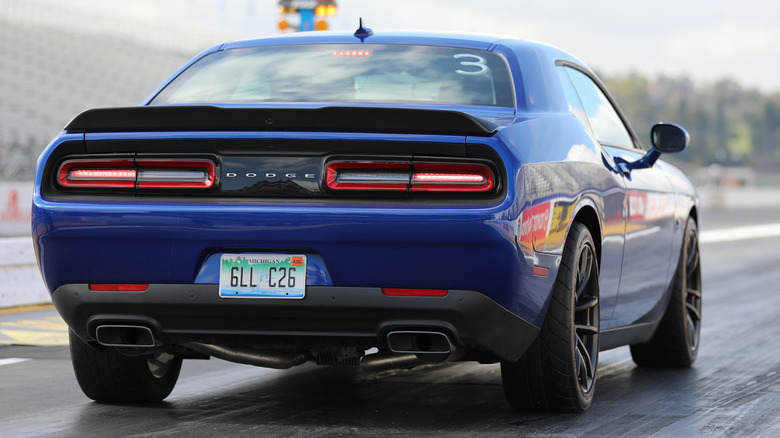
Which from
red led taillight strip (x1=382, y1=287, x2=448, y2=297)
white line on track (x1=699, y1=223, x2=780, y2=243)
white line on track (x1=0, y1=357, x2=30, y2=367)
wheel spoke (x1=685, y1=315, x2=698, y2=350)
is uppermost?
red led taillight strip (x1=382, y1=287, x2=448, y2=297)

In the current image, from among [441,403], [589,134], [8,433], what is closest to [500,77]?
[589,134]

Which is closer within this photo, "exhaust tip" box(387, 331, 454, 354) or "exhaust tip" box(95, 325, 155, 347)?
"exhaust tip" box(387, 331, 454, 354)

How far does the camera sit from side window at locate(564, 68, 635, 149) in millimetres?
6188

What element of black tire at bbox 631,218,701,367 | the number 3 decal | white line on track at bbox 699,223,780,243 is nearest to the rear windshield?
the number 3 decal

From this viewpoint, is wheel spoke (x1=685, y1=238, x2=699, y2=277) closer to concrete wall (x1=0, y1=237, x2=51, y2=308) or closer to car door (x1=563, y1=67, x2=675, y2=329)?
car door (x1=563, y1=67, x2=675, y2=329)

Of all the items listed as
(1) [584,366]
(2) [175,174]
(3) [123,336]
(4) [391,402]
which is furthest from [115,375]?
(1) [584,366]

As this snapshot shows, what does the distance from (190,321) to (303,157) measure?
0.73 meters

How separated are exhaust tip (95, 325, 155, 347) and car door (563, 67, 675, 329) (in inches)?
86.0

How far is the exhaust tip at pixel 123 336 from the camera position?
487cm

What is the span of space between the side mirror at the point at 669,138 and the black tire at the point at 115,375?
9.18 ft

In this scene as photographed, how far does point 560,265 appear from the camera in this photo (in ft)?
17.0

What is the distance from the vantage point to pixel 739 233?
28.4 m

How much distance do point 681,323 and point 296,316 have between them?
11.0ft

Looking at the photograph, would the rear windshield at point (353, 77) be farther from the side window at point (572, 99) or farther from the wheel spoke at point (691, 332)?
the wheel spoke at point (691, 332)
